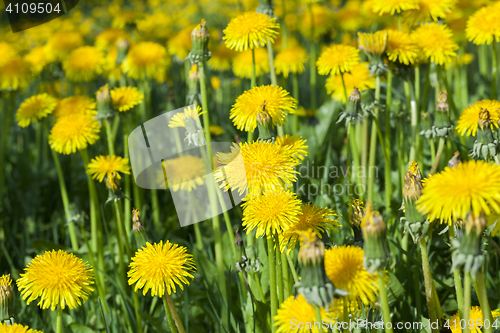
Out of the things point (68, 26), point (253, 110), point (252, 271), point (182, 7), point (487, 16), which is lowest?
point (252, 271)

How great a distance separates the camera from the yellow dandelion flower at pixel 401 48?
5.85 ft

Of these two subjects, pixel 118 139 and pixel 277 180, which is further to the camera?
pixel 118 139

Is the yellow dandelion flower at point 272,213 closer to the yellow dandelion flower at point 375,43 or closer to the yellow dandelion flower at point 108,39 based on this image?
the yellow dandelion flower at point 375,43

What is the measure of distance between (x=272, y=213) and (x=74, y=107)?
1.34 metres

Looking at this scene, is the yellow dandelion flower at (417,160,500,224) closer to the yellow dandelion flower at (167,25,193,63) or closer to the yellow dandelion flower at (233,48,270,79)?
the yellow dandelion flower at (233,48,270,79)

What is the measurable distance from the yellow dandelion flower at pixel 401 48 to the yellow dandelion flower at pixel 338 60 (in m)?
0.16

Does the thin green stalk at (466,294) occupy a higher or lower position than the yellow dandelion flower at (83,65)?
lower

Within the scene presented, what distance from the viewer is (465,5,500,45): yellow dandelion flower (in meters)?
1.94

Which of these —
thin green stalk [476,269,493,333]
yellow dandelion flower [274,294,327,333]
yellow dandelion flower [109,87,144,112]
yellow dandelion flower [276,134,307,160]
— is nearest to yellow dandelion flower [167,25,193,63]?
yellow dandelion flower [109,87,144,112]

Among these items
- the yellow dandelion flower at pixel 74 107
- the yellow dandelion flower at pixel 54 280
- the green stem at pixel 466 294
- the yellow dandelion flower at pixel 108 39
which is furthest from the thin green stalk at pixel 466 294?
the yellow dandelion flower at pixel 108 39

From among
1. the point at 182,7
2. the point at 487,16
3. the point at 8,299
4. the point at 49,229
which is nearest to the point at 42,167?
the point at 49,229

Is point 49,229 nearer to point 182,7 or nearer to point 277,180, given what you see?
point 277,180

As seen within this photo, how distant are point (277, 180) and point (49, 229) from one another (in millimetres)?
1908

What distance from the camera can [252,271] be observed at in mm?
1441
